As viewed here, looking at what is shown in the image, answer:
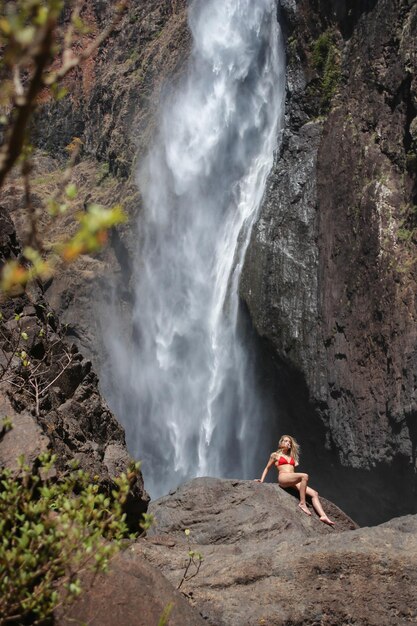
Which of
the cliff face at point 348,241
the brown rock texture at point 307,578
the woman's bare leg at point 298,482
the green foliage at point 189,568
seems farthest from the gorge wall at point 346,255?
the green foliage at point 189,568

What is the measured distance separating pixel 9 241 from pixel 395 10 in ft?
45.1

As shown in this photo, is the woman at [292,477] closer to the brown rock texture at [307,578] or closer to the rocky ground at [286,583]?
the brown rock texture at [307,578]

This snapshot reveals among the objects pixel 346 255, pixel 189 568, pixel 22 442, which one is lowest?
pixel 189 568

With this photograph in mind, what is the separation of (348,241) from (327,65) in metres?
6.35

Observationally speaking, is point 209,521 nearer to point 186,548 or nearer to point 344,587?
point 186,548

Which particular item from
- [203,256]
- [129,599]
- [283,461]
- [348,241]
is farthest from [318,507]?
[203,256]

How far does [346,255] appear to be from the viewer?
1811 cm

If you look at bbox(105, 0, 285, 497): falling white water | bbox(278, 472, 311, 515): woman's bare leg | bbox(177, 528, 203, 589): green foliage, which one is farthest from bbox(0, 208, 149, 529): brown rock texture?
bbox(105, 0, 285, 497): falling white water

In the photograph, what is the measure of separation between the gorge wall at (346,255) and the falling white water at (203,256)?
1.60 meters

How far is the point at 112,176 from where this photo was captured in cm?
2947

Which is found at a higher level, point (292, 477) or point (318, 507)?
point (292, 477)

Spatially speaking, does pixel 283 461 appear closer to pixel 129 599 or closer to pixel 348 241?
pixel 129 599

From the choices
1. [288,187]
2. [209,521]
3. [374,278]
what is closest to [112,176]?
[288,187]

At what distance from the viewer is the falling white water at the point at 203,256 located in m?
21.3
